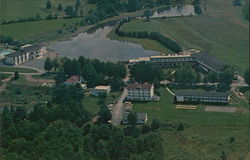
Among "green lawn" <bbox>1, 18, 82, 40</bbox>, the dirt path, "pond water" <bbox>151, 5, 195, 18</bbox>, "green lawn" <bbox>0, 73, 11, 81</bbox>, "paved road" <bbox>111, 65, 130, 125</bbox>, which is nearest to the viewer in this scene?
"paved road" <bbox>111, 65, 130, 125</bbox>

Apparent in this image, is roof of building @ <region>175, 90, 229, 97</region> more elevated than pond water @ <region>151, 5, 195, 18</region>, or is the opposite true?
pond water @ <region>151, 5, 195, 18</region>

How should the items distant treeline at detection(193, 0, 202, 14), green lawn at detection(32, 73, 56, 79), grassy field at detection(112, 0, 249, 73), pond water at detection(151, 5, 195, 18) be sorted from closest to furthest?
green lawn at detection(32, 73, 56, 79), grassy field at detection(112, 0, 249, 73), distant treeline at detection(193, 0, 202, 14), pond water at detection(151, 5, 195, 18)

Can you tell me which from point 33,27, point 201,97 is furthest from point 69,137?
point 33,27

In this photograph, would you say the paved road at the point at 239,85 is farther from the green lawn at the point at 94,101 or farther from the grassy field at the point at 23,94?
the grassy field at the point at 23,94

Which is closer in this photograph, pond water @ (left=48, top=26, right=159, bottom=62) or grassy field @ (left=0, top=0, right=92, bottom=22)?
pond water @ (left=48, top=26, right=159, bottom=62)

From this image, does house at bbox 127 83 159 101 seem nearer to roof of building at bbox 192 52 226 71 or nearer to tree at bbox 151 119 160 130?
tree at bbox 151 119 160 130

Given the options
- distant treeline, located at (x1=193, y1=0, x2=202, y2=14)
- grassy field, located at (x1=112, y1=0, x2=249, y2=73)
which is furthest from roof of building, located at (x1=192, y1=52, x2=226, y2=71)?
distant treeline, located at (x1=193, y1=0, x2=202, y2=14)

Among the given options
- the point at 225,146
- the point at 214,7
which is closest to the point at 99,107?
the point at 225,146
